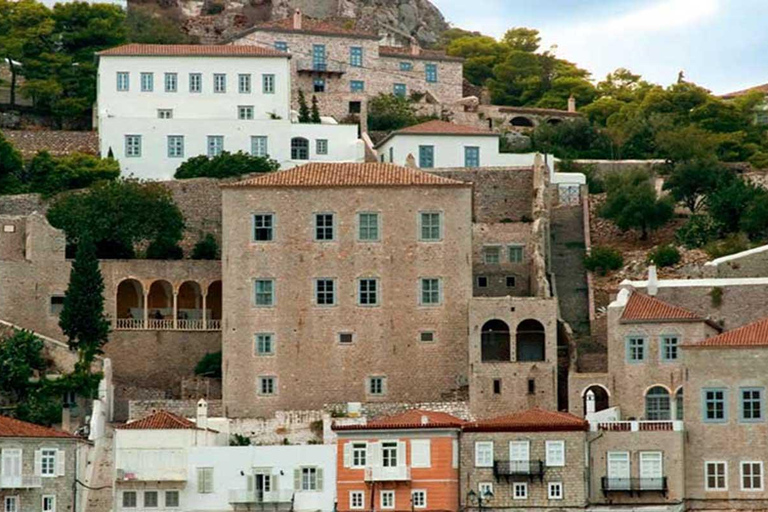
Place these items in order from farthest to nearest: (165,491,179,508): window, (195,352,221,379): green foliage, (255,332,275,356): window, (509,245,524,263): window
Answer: (509,245,524,263): window
(195,352,221,379): green foliage
(255,332,275,356): window
(165,491,179,508): window

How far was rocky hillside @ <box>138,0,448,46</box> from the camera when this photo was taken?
Result: 128 m

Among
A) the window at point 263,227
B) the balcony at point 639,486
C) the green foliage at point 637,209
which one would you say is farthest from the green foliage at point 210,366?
the green foliage at point 637,209

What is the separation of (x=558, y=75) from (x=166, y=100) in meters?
30.3

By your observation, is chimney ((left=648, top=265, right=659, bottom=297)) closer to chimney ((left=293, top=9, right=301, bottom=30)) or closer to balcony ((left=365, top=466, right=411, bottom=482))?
balcony ((left=365, top=466, right=411, bottom=482))

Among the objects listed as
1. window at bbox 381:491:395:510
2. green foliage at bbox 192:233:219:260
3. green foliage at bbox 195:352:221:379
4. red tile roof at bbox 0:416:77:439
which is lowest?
window at bbox 381:491:395:510

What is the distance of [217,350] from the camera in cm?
9662

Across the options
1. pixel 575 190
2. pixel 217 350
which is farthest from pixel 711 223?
pixel 217 350

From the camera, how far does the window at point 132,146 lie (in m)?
109

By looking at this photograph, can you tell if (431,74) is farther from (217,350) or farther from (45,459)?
(45,459)

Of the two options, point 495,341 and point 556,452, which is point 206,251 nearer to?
point 495,341

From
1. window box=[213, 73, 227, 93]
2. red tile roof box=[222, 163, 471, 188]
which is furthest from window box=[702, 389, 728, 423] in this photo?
A: window box=[213, 73, 227, 93]

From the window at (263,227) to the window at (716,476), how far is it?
1707cm

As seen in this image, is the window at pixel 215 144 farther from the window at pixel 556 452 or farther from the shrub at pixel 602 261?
the window at pixel 556 452

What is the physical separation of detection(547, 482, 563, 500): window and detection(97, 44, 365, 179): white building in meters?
29.0
